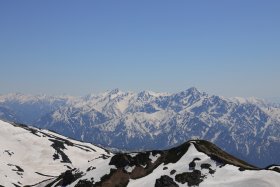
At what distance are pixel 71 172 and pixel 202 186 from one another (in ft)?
190

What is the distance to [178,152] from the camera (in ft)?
415

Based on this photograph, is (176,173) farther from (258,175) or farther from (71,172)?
(71,172)

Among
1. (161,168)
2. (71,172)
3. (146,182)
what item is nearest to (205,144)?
(161,168)

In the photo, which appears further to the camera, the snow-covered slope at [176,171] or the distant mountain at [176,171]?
the distant mountain at [176,171]

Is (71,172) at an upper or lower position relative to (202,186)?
lower

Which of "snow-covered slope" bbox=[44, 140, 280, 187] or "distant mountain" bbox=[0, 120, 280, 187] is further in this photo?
"distant mountain" bbox=[0, 120, 280, 187]

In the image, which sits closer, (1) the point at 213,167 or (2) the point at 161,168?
(1) the point at 213,167

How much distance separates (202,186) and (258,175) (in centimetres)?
1345

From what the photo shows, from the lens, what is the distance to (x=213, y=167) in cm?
10925

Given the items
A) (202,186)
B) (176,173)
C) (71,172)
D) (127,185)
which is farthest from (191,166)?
(71,172)

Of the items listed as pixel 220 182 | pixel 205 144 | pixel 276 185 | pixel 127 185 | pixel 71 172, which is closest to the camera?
pixel 276 185

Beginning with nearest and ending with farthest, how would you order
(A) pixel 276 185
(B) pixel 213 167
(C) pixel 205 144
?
1. (A) pixel 276 185
2. (B) pixel 213 167
3. (C) pixel 205 144

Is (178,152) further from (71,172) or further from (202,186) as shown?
(71,172)

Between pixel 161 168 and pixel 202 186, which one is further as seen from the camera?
pixel 161 168
